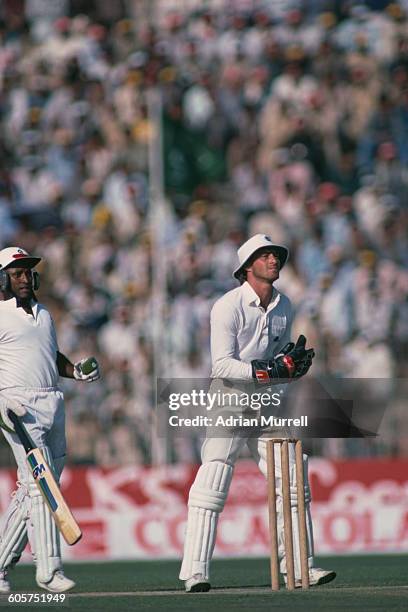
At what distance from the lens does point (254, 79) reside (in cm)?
1967

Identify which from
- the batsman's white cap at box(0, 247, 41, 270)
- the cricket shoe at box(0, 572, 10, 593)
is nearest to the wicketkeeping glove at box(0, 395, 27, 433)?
the batsman's white cap at box(0, 247, 41, 270)

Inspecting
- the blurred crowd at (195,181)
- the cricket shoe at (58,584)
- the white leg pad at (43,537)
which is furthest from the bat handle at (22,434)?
the blurred crowd at (195,181)

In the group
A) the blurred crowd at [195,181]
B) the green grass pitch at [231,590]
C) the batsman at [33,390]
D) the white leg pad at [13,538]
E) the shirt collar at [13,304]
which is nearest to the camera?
the green grass pitch at [231,590]

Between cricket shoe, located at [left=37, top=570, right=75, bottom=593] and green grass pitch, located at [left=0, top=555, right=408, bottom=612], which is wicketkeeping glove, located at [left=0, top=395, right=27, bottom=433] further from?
green grass pitch, located at [left=0, top=555, right=408, bottom=612]

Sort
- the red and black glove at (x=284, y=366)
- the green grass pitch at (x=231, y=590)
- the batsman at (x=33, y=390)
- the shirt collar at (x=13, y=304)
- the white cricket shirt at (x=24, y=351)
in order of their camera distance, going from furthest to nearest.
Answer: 1. the shirt collar at (x=13, y=304)
2. the white cricket shirt at (x=24, y=351)
3. the batsman at (x=33, y=390)
4. the red and black glove at (x=284, y=366)
5. the green grass pitch at (x=231, y=590)

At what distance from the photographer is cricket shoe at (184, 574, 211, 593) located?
9.66 meters

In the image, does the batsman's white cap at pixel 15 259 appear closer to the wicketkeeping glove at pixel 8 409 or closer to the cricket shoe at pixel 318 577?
the wicketkeeping glove at pixel 8 409

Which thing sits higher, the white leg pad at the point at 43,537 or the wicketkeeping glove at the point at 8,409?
the wicketkeeping glove at the point at 8,409

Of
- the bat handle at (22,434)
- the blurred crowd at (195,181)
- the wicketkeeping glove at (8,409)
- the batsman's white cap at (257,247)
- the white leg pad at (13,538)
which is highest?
the blurred crowd at (195,181)

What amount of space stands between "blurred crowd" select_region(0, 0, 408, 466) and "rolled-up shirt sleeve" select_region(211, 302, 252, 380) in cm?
592

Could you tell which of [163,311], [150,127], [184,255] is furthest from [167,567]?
[150,127]

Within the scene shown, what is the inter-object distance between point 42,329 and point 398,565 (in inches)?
192

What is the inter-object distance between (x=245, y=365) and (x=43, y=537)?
1.67 m

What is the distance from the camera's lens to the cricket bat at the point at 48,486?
368 inches
